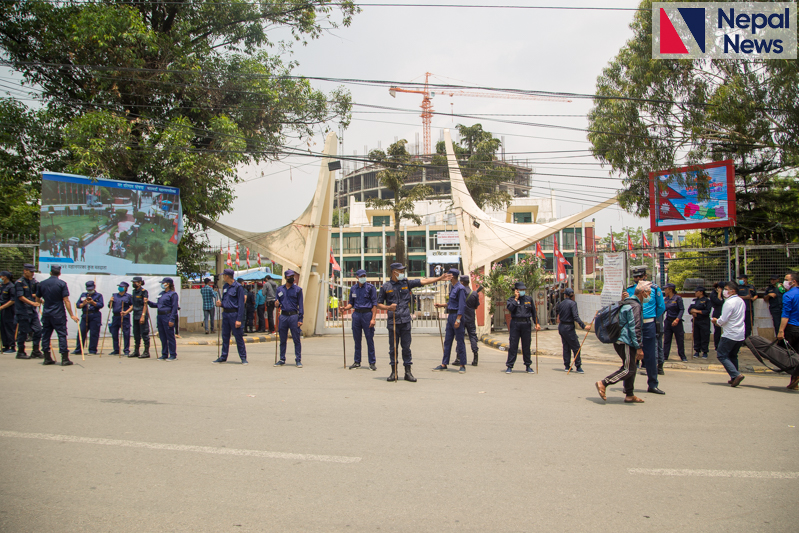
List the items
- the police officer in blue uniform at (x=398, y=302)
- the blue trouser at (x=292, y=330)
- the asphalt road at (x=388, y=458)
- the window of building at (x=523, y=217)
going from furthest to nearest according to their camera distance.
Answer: the window of building at (x=523, y=217), the blue trouser at (x=292, y=330), the police officer in blue uniform at (x=398, y=302), the asphalt road at (x=388, y=458)

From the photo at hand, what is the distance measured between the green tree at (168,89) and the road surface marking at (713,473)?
1557cm

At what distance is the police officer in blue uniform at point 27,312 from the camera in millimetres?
11023

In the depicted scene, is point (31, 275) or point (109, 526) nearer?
point (109, 526)

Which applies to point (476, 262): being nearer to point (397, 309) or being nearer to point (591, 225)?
point (397, 309)

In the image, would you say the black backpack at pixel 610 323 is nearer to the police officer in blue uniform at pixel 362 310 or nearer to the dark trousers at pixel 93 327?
the police officer in blue uniform at pixel 362 310

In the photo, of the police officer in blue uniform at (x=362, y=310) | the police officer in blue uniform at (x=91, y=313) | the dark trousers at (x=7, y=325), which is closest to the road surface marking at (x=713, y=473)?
the police officer in blue uniform at (x=362, y=310)

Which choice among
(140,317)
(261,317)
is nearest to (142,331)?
(140,317)

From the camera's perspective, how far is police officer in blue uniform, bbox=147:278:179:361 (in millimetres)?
11938

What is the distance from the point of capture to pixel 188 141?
17375 mm

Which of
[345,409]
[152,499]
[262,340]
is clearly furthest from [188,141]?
[152,499]

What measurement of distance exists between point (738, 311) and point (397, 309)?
5764mm

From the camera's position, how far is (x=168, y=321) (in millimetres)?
12086

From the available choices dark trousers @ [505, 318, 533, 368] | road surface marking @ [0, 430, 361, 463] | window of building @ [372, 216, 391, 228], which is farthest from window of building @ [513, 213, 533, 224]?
road surface marking @ [0, 430, 361, 463]

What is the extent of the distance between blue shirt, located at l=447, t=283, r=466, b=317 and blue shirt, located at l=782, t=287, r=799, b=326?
5615 millimetres
